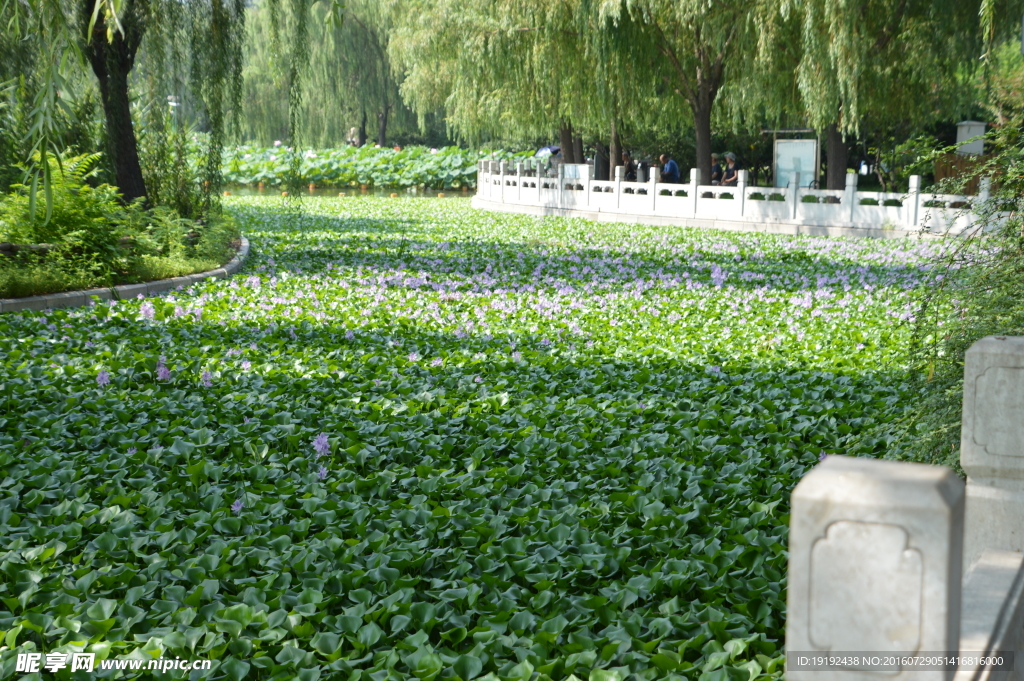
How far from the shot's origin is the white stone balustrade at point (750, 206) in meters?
17.9

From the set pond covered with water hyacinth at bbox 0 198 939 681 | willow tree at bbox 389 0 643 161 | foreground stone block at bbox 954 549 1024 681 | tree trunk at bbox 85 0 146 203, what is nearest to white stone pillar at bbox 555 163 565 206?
willow tree at bbox 389 0 643 161

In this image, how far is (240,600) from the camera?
3.17 meters

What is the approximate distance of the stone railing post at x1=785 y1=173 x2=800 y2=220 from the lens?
63.7ft

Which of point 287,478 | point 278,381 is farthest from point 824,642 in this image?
point 278,381

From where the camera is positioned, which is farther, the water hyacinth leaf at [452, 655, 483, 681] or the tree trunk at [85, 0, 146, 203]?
the tree trunk at [85, 0, 146, 203]

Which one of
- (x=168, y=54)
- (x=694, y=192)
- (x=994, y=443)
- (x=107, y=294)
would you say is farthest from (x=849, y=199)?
(x=994, y=443)

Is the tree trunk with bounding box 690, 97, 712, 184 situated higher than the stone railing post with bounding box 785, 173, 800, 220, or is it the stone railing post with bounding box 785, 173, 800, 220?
the tree trunk with bounding box 690, 97, 712, 184

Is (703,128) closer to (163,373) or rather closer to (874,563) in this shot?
(163,373)

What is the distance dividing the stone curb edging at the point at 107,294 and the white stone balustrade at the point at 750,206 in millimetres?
11244

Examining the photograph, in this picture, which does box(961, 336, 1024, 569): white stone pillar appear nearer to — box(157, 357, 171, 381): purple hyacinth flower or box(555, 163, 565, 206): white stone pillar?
box(157, 357, 171, 381): purple hyacinth flower

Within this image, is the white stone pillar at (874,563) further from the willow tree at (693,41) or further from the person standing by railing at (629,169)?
the person standing by railing at (629,169)

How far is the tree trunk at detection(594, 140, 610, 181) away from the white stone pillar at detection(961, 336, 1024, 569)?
1153 inches

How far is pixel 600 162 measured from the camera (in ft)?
109

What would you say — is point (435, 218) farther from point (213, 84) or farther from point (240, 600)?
point (240, 600)
